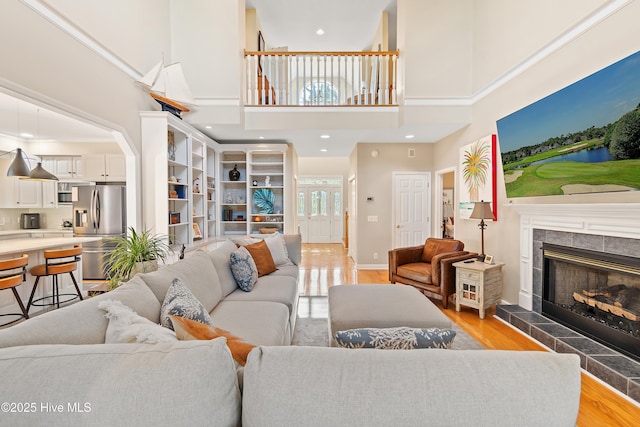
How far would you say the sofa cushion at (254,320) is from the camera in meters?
1.74

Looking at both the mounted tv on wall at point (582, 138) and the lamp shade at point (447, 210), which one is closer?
the mounted tv on wall at point (582, 138)

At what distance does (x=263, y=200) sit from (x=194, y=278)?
139 inches

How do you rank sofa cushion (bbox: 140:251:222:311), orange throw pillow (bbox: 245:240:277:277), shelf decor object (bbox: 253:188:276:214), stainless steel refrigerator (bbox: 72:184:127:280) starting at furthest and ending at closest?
1. shelf decor object (bbox: 253:188:276:214)
2. stainless steel refrigerator (bbox: 72:184:127:280)
3. orange throw pillow (bbox: 245:240:277:277)
4. sofa cushion (bbox: 140:251:222:311)

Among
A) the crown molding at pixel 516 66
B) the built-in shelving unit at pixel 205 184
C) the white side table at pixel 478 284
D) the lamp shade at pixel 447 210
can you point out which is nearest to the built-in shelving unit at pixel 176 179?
the built-in shelving unit at pixel 205 184

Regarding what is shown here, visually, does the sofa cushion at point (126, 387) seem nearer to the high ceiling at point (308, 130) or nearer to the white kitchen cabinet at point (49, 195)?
the high ceiling at point (308, 130)

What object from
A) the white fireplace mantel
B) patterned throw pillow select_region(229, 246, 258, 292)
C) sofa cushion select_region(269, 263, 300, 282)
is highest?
the white fireplace mantel

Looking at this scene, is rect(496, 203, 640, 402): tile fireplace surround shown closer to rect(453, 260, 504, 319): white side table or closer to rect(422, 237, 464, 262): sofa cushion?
rect(453, 260, 504, 319): white side table

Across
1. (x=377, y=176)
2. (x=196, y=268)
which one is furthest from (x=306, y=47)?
(x=196, y=268)

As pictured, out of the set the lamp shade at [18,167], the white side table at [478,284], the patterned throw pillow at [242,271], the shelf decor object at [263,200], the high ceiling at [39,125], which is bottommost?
the white side table at [478,284]

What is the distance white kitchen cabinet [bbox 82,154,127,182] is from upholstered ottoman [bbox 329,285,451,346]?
4.49 metres

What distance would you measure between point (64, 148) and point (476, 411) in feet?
23.6

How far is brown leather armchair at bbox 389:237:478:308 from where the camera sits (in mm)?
3551

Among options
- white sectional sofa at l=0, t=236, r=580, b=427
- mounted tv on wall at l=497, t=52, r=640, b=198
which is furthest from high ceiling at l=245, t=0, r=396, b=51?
white sectional sofa at l=0, t=236, r=580, b=427

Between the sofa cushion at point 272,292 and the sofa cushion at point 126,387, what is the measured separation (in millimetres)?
1687
